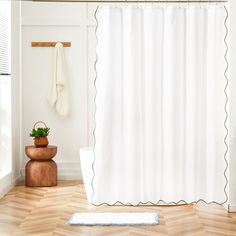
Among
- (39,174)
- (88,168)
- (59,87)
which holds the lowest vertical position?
(39,174)

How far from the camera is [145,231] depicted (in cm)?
413

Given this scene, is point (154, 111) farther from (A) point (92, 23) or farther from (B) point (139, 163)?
(A) point (92, 23)

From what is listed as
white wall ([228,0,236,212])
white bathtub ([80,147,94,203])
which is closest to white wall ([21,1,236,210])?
white bathtub ([80,147,94,203])

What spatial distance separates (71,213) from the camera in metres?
4.77

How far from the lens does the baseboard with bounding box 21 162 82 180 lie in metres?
6.66

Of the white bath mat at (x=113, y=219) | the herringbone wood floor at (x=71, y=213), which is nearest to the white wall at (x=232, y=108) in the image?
the herringbone wood floor at (x=71, y=213)

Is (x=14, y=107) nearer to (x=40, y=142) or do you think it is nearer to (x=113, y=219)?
(x=40, y=142)

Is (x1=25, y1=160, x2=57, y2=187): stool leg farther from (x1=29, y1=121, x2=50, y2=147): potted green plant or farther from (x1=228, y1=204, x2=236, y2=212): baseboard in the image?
(x1=228, y1=204, x2=236, y2=212): baseboard

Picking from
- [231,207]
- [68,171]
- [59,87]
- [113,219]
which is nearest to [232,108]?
[231,207]

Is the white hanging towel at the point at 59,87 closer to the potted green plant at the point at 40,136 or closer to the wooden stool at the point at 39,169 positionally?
Answer: the potted green plant at the point at 40,136

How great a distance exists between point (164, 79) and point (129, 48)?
16.1 inches

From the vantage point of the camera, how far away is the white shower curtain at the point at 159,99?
4844 millimetres

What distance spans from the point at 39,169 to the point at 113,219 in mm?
1880

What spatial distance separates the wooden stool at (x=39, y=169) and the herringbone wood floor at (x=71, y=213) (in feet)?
1.11
